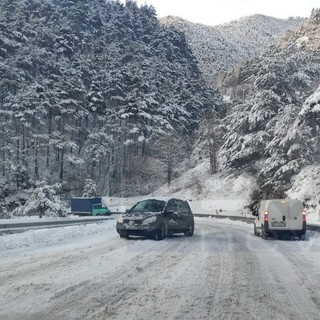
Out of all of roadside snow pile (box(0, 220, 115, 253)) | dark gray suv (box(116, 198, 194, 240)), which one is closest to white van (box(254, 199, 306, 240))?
dark gray suv (box(116, 198, 194, 240))

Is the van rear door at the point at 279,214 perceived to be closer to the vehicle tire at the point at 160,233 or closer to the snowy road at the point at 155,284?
the vehicle tire at the point at 160,233

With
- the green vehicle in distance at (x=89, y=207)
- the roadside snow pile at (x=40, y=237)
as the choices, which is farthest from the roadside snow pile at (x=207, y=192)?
the roadside snow pile at (x=40, y=237)

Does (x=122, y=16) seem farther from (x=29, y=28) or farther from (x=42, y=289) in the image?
(x=42, y=289)

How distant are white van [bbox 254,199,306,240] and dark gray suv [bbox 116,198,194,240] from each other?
3.53 m

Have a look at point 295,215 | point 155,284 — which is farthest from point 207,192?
point 155,284

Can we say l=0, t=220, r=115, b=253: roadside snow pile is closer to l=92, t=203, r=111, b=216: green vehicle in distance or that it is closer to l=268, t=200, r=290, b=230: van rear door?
l=268, t=200, r=290, b=230: van rear door

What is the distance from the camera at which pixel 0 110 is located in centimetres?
5662

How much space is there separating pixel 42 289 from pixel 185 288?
8.06ft

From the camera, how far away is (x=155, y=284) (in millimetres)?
8016

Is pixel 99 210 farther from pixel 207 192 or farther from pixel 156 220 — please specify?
pixel 156 220

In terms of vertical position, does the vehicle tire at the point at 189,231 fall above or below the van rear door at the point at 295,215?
below

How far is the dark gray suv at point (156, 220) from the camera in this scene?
17.2m

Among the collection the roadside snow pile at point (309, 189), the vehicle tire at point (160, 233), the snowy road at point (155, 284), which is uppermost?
the roadside snow pile at point (309, 189)

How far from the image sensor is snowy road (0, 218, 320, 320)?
240 inches
